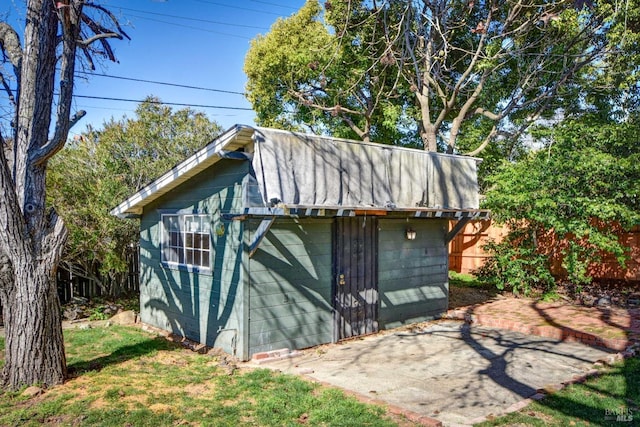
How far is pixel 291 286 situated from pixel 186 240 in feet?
7.41

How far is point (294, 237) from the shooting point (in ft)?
22.3

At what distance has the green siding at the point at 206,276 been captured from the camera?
647 centimetres

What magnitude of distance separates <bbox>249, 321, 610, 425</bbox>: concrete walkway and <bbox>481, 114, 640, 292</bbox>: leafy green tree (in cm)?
341

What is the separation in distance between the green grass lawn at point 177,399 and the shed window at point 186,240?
1.72 meters

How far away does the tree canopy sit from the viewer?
1083 cm

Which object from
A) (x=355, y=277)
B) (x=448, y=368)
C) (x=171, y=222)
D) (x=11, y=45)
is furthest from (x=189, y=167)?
(x=448, y=368)

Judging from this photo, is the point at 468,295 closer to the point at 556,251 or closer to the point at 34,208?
the point at 556,251

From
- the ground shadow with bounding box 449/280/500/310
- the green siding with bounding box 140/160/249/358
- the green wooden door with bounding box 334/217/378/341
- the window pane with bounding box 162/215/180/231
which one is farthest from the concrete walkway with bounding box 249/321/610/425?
the window pane with bounding box 162/215/180/231

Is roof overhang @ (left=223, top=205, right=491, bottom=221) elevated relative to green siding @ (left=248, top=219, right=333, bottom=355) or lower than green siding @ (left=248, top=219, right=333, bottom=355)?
elevated

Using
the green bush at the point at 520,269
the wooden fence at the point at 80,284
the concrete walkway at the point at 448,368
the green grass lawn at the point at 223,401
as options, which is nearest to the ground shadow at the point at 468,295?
the green bush at the point at 520,269

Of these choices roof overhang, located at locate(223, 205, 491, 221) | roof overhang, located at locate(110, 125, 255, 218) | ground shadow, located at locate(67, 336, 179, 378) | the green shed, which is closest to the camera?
roof overhang, located at locate(223, 205, 491, 221)

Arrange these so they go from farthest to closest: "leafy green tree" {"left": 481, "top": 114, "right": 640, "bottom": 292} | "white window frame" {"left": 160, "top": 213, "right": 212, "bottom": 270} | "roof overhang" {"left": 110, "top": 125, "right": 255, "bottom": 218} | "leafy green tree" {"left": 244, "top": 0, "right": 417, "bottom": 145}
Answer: "leafy green tree" {"left": 244, "top": 0, "right": 417, "bottom": 145} < "leafy green tree" {"left": 481, "top": 114, "right": 640, "bottom": 292} < "white window frame" {"left": 160, "top": 213, "right": 212, "bottom": 270} < "roof overhang" {"left": 110, "top": 125, "right": 255, "bottom": 218}

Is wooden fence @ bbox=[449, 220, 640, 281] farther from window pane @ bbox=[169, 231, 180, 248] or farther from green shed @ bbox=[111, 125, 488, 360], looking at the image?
window pane @ bbox=[169, 231, 180, 248]

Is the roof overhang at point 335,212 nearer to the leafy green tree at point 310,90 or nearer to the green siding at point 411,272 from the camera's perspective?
the green siding at point 411,272
